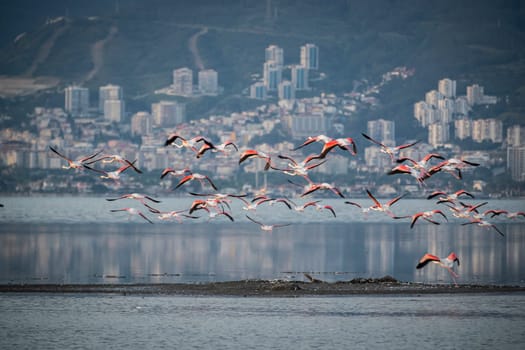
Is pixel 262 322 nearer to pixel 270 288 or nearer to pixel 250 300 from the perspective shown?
pixel 250 300

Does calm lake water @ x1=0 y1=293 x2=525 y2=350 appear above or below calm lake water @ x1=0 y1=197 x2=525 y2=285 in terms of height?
below

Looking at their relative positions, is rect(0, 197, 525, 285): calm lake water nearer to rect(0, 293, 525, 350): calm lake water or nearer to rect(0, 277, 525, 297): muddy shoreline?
rect(0, 277, 525, 297): muddy shoreline

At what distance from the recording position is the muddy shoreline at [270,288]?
3744 centimetres

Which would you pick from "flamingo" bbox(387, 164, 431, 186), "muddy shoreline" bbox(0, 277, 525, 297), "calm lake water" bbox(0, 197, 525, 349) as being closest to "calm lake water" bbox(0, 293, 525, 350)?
"calm lake water" bbox(0, 197, 525, 349)

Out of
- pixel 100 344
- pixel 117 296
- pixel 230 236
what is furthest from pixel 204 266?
pixel 230 236

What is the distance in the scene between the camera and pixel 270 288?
3806cm

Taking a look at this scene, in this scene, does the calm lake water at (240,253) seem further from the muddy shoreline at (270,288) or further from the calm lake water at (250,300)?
the muddy shoreline at (270,288)

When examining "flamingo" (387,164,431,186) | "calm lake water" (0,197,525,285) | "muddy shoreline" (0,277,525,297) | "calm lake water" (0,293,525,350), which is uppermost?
"flamingo" (387,164,431,186)

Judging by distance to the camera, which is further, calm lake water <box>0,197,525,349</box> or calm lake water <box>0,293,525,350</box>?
calm lake water <box>0,197,525,349</box>

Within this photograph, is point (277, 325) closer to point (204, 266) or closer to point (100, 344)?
point (100, 344)

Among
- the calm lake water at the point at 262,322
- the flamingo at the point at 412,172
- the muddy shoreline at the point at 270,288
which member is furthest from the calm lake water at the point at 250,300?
the flamingo at the point at 412,172

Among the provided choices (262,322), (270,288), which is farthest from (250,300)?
(262,322)

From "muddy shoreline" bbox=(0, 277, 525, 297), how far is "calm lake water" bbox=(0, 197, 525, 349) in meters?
1.02

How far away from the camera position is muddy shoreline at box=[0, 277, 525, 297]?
123 ft
